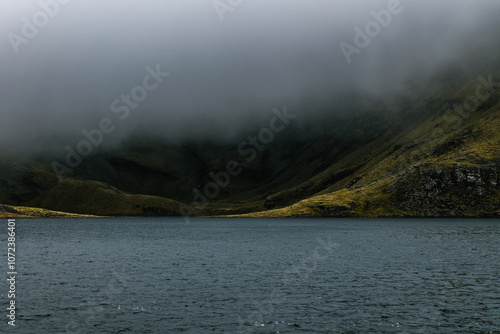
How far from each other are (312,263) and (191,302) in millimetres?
47443

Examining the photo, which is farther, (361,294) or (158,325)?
(361,294)

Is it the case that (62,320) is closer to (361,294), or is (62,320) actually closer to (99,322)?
(99,322)

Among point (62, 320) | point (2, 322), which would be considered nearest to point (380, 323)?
point (62, 320)

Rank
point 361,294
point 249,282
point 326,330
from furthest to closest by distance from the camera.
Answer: point 249,282, point 361,294, point 326,330

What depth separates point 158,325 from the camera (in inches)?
1991

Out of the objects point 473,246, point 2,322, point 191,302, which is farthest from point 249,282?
point 473,246

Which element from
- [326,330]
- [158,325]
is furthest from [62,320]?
[326,330]

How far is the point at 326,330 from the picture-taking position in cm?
4791

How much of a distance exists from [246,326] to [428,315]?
861 inches

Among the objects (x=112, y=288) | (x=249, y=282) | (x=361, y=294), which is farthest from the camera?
(x=249, y=282)

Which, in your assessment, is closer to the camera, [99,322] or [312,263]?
[99,322]

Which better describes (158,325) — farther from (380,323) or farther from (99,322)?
(380,323)

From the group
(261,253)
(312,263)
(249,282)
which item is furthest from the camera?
(261,253)

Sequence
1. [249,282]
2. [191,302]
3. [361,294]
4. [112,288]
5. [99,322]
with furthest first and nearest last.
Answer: [249,282]
[112,288]
[361,294]
[191,302]
[99,322]
